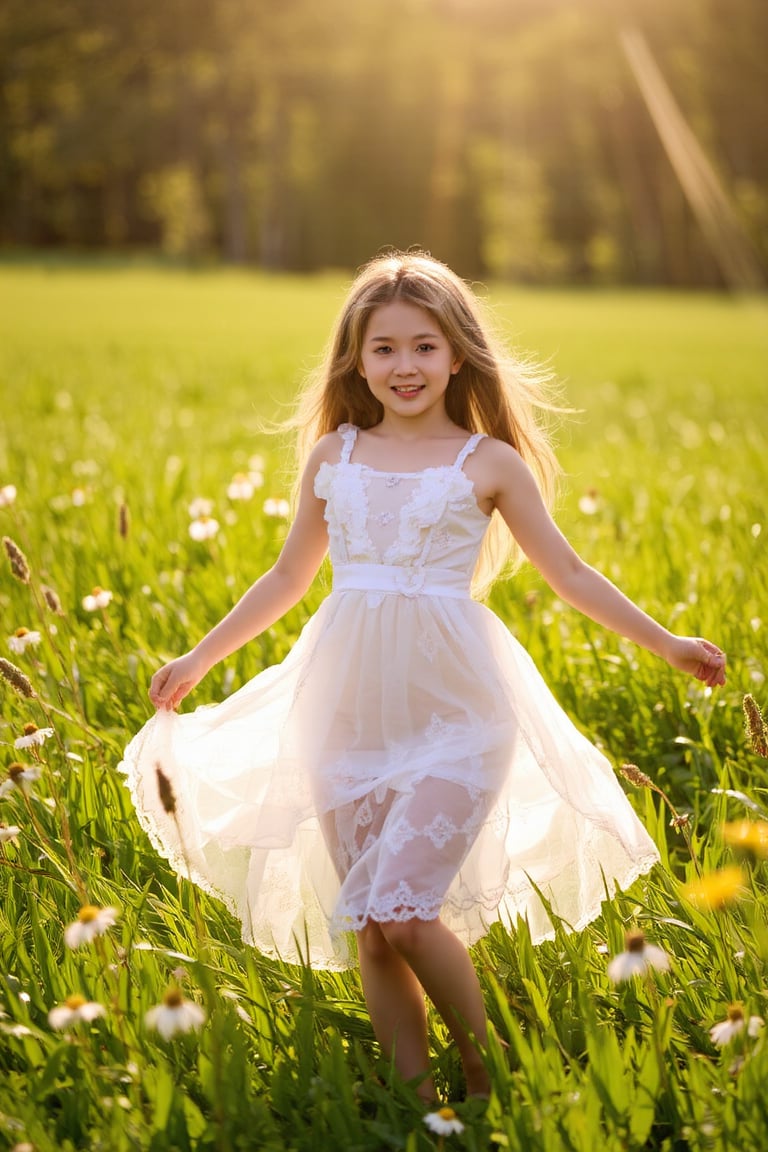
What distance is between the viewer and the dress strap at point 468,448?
264 centimetres

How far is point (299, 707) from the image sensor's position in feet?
8.21

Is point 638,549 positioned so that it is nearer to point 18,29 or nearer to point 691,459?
point 691,459

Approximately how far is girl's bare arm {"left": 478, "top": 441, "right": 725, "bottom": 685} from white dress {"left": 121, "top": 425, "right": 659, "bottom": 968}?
3.0 inches

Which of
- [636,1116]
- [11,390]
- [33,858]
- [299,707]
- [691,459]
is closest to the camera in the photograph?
[636,1116]

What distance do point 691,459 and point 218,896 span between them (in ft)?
20.8

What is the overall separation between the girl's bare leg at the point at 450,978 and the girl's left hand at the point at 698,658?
0.72 meters

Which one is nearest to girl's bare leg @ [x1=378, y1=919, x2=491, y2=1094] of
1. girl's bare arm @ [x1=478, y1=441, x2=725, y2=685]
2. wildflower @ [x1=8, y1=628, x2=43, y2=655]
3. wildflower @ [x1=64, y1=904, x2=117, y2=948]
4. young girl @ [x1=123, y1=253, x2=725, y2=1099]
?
young girl @ [x1=123, y1=253, x2=725, y2=1099]

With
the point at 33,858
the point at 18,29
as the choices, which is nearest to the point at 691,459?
the point at 33,858

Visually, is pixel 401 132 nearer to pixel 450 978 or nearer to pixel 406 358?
pixel 406 358

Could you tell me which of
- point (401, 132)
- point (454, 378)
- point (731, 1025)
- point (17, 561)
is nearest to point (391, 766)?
point (731, 1025)

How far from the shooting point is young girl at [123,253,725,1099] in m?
2.24

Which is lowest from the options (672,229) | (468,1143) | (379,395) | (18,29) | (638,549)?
(468,1143)

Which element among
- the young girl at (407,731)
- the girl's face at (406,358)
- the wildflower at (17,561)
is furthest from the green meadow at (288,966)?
the girl's face at (406,358)

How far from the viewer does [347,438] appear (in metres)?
2.82
